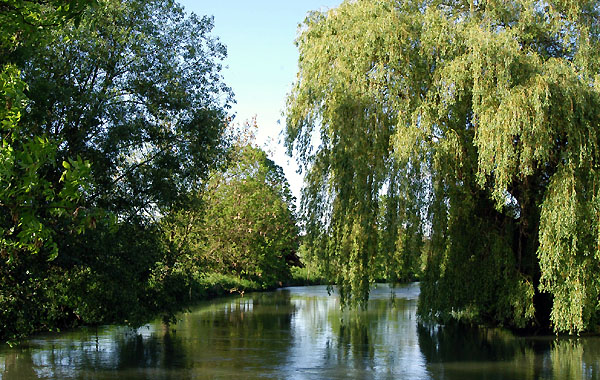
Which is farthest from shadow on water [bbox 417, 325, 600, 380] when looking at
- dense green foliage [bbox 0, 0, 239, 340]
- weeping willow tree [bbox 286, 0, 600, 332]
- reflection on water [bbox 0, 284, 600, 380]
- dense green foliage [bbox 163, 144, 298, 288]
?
dense green foliage [bbox 163, 144, 298, 288]

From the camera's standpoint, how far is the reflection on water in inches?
609

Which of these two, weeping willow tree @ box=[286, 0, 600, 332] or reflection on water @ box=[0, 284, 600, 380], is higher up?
weeping willow tree @ box=[286, 0, 600, 332]

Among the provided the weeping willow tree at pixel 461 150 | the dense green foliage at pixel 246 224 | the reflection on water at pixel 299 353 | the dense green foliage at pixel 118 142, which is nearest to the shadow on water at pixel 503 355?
the reflection on water at pixel 299 353

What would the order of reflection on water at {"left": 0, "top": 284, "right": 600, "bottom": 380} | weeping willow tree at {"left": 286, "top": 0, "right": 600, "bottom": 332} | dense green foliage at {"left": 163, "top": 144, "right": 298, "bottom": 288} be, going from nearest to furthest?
reflection on water at {"left": 0, "top": 284, "right": 600, "bottom": 380} → weeping willow tree at {"left": 286, "top": 0, "right": 600, "bottom": 332} → dense green foliage at {"left": 163, "top": 144, "right": 298, "bottom": 288}

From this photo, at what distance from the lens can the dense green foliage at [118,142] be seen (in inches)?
618

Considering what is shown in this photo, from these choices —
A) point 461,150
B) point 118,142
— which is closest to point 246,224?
point 118,142

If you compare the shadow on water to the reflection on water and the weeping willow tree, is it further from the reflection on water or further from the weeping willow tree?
the weeping willow tree

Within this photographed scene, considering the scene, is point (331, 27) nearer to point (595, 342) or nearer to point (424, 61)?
point (424, 61)

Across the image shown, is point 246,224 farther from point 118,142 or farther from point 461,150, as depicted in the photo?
point 461,150

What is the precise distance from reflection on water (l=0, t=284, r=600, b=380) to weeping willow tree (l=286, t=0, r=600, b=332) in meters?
1.29

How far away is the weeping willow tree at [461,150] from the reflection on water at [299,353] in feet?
4.24

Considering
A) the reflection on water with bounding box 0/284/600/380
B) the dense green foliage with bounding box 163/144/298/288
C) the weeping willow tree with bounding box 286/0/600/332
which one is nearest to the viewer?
the reflection on water with bounding box 0/284/600/380

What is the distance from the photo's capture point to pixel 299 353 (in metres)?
18.5

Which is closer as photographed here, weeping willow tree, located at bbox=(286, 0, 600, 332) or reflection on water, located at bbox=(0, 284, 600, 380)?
reflection on water, located at bbox=(0, 284, 600, 380)
